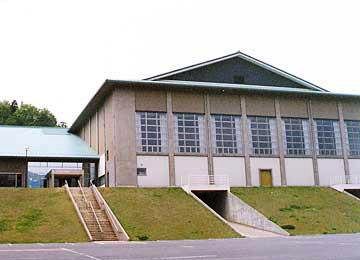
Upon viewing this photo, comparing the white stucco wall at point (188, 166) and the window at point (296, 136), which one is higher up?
the window at point (296, 136)

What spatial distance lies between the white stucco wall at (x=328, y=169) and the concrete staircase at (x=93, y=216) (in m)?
19.2

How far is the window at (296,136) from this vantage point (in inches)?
1593

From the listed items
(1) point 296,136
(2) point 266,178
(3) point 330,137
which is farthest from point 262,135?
(3) point 330,137

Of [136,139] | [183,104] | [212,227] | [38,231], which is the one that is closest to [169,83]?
[183,104]

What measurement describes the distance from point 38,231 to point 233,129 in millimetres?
19920

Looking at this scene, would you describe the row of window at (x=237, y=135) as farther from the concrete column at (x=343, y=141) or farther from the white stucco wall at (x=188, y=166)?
the white stucco wall at (x=188, y=166)

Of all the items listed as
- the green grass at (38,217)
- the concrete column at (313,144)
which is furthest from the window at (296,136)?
the green grass at (38,217)

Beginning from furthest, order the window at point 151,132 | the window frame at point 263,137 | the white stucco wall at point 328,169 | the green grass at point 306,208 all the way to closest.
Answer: the white stucco wall at point 328,169 < the window frame at point 263,137 < the window at point 151,132 < the green grass at point 306,208

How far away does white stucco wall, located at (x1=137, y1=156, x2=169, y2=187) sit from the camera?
35844 mm

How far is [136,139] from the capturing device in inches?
1430

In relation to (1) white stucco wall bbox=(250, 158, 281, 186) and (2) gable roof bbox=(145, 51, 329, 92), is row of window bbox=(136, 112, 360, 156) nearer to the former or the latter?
(1) white stucco wall bbox=(250, 158, 281, 186)

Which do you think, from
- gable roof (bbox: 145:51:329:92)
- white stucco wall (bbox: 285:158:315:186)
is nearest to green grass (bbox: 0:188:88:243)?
gable roof (bbox: 145:51:329:92)

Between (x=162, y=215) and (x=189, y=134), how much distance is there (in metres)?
11.6

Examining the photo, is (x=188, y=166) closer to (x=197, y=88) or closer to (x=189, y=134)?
(x=189, y=134)
